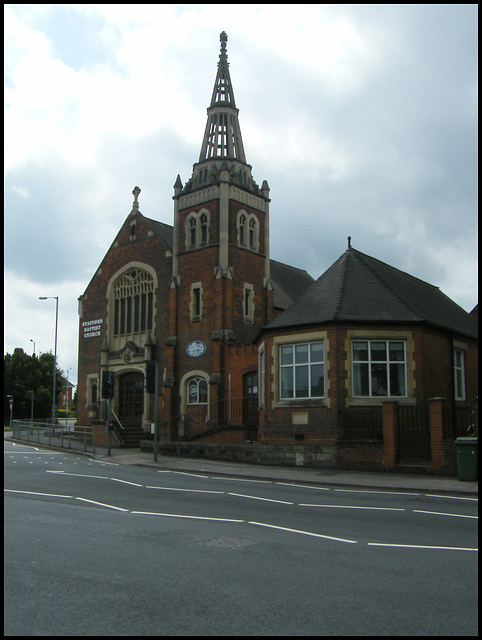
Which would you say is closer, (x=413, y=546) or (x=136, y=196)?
(x=413, y=546)

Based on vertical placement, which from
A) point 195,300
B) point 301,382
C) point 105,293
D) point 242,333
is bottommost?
point 301,382

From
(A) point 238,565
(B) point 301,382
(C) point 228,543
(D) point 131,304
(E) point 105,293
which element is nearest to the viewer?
(A) point 238,565

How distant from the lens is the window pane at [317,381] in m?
21.8

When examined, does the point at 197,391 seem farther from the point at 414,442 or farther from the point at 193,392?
the point at 414,442

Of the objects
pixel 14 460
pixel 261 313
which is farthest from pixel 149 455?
pixel 261 313

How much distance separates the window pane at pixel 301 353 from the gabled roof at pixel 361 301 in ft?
2.68

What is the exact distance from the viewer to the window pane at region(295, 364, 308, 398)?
22.2m

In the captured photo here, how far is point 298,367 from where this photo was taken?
74.0 ft

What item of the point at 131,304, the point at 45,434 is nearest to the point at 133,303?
the point at 131,304

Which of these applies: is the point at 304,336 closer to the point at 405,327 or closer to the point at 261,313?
the point at 405,327

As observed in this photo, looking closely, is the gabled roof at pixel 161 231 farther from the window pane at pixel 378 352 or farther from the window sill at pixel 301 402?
the window pane at pixel 378 352

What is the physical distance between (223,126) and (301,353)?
58.8 ft

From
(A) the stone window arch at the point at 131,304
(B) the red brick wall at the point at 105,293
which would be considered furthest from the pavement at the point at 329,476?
(A) the stone window arch at the point at 131,304

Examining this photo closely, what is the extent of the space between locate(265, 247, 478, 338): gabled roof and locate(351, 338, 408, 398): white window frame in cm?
76
